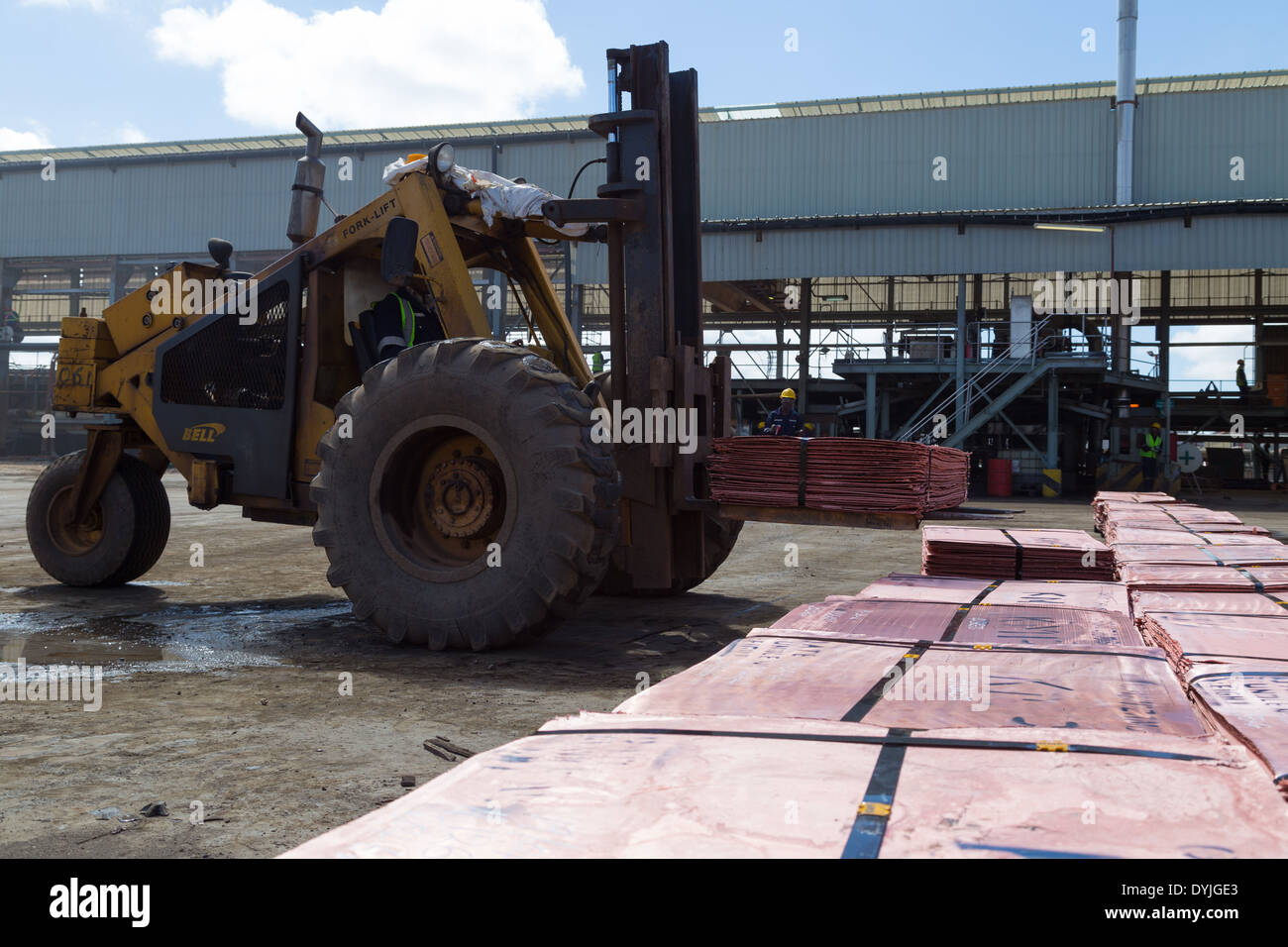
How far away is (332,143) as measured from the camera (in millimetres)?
35281

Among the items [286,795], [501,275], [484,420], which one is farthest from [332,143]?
[286,795]

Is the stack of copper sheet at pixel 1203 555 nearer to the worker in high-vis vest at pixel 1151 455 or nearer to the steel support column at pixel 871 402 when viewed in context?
the worker in high-vis vest at pixel 1151 455

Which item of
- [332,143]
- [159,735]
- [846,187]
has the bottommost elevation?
[159,735]

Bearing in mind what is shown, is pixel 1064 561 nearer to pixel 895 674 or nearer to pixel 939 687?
pixel 895 674

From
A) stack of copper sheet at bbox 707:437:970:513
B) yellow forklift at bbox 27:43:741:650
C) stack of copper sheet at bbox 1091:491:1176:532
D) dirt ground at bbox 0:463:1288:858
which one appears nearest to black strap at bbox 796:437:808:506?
stack of copper sheet at bbox 707:437:970:513

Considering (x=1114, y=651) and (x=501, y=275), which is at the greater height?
(x=501, y=275)

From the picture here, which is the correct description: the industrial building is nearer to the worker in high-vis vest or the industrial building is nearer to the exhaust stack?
the worker in high-vis vest

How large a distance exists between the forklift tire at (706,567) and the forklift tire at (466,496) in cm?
196

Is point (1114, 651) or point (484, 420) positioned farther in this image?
point (484, 420)

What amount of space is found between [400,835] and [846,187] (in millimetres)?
30981

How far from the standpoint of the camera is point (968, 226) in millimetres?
29172

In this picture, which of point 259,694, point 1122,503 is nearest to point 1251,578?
point 259,694

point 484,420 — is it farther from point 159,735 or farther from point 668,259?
point 159,735

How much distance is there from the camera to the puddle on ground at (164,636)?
5.46 meters
